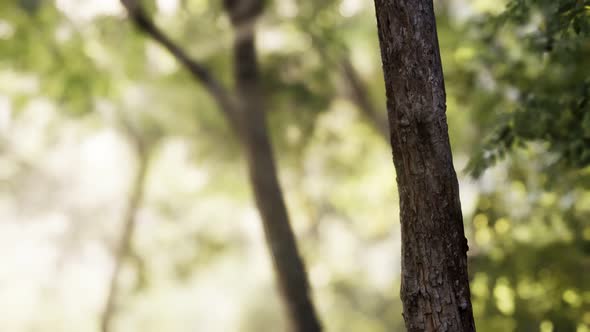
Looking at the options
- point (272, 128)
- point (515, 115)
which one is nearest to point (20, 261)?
point (272, 128)

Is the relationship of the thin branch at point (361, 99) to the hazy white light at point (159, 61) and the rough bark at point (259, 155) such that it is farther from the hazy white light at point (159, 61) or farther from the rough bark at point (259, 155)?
the rough bark at point (259, 155)

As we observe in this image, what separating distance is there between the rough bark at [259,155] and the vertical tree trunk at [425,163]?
406 cm

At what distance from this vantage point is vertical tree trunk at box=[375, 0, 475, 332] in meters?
3.13

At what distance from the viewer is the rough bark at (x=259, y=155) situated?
716cm

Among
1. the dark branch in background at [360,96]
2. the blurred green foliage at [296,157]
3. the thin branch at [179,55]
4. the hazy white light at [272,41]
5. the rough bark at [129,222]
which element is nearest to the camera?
the blurred green foliage at [296,157]

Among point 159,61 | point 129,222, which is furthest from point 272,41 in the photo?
point 129,222

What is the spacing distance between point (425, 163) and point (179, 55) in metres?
4.76

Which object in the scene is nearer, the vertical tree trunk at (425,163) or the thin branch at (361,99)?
the vertical tree trunk at (425,163)

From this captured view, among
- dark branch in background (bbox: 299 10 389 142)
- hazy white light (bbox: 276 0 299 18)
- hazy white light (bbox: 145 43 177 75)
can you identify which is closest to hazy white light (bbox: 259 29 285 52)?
hazy white light (bbox: 276 0 299 18)

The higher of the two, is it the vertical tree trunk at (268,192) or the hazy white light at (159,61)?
the hazy white light at (159,61)

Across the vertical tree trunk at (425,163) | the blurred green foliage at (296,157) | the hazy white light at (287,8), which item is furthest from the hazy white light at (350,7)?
the vertical tree trunk at (425,163)

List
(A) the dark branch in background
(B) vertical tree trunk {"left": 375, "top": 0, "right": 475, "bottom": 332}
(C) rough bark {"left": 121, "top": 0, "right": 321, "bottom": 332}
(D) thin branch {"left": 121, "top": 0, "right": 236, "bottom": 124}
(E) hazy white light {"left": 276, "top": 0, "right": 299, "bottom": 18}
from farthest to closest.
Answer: (A) the dark branch in background < (E) hazy white light {"left": 276, "top": 0, "right": 299, "bottom": 18} < (C) rough bark {"left": 121, "top": 0, "right": 321, "bottom": 332} < (D) thin branch {"left": 121, "top": 0, "right": 236, "bottom": 124} < (B) vertical tree trunk {"left": 375, "top": 0, "right": 475, "bottom": 332}

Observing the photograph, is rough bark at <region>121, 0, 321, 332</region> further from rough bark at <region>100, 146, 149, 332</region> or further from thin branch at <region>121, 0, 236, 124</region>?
rough bark at <region>100, 146, 149, 332</region>

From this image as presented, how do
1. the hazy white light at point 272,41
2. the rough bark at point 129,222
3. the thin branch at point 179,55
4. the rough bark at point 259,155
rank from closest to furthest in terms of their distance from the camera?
the thin branch at point 179,55 → the rough bark at point 259,155 → the hazy white light at point 272,41 → the rough bark at point 129,222
